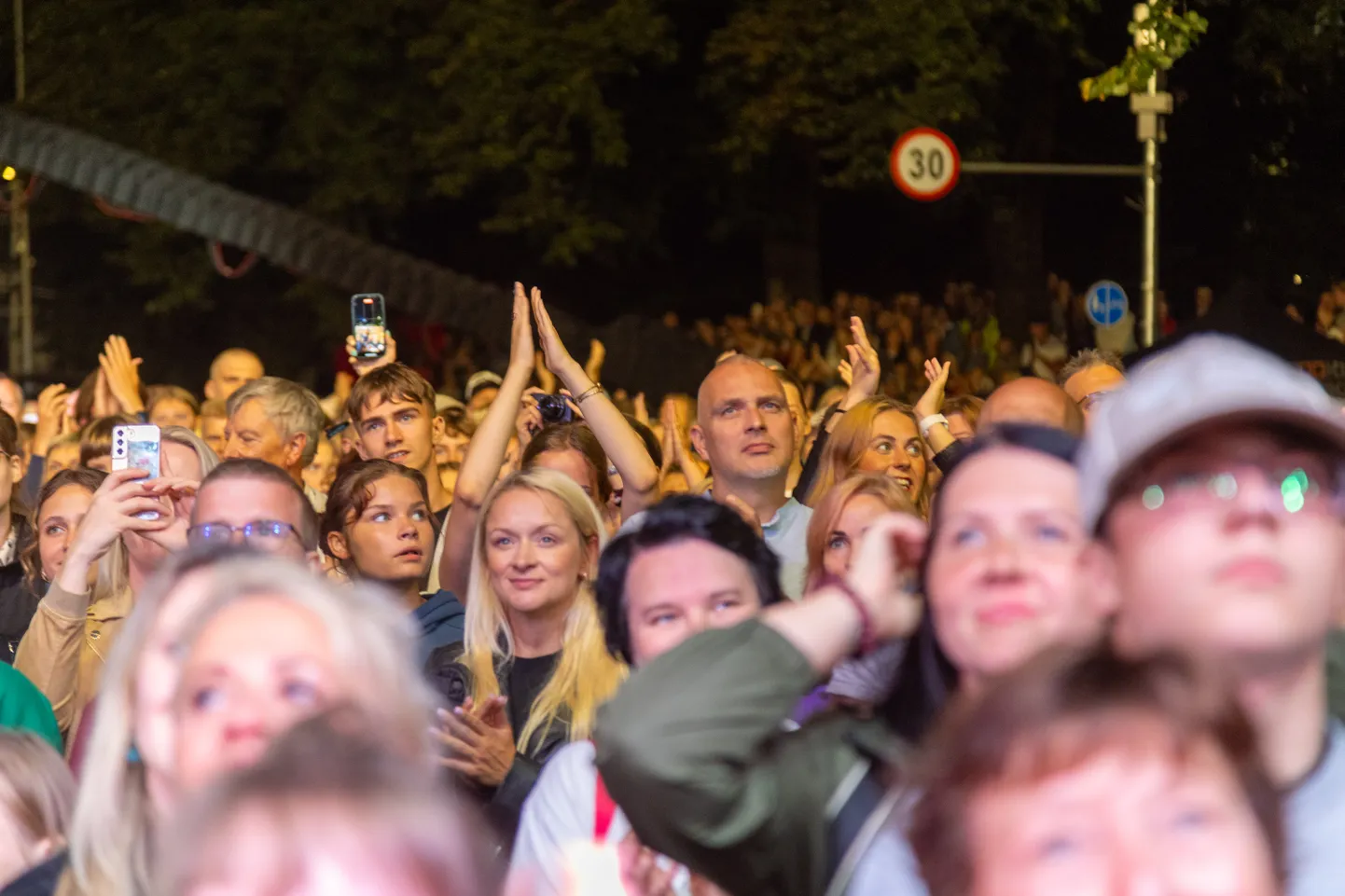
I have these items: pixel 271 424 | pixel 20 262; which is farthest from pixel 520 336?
pixel 20 262

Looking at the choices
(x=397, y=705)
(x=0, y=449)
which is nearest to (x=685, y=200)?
(x=0, y=449)

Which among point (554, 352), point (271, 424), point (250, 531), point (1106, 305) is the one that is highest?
point (1106, 305)

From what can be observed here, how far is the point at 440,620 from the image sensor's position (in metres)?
5.77

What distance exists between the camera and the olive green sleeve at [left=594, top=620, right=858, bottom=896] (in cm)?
245

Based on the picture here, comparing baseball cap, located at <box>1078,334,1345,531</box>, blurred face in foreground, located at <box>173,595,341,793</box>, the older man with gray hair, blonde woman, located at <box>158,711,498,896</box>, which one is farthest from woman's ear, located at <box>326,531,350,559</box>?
blonde woman, located at <box>158,711,498,896</box>

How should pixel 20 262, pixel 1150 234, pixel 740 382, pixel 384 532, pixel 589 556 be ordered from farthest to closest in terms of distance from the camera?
1. pixel 20 262
2. pixel 1150 234
3. pixel 740 382
4. pixel 384 532
5. pixel 589 556

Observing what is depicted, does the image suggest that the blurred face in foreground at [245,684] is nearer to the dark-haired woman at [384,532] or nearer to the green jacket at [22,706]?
the green jacket at [22,706]

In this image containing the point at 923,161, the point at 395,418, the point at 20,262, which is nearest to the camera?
the point at 395,418

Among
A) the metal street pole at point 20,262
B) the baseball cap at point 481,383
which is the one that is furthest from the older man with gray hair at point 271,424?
the metal street pole at point 20,262

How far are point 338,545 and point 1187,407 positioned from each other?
4043 millimetres

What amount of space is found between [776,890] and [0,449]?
5046mm

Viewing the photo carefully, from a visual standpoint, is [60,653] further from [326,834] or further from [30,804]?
[326,834]

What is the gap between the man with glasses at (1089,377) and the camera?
7.30 metres

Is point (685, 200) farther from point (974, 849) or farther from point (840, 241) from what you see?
point (974, 849)
